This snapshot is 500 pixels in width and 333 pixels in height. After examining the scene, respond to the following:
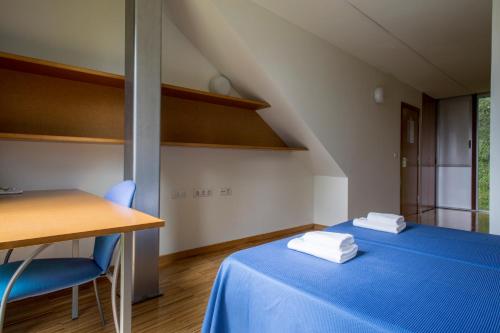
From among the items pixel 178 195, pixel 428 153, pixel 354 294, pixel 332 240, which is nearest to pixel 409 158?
pixel 428 153

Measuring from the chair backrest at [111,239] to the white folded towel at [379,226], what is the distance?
1.38 m

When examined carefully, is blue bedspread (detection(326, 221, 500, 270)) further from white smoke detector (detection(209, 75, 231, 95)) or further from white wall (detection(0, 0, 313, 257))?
white smoke detector (detection(209, 75, 231, 95))

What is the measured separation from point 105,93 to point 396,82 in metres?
4.26

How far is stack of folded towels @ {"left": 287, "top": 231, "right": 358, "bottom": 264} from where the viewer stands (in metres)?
1.26

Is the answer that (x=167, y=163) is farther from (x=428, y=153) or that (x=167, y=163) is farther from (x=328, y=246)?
(x=428, y=153)

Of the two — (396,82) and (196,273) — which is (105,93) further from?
(396,82)

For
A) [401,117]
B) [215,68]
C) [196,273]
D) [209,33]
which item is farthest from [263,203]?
[401,117]

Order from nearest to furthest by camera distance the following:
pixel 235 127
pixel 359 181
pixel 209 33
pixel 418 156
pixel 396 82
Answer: pixel 209 33
pixel 235 127
pixel 359 181
pixel 396 82
pixel 418 156

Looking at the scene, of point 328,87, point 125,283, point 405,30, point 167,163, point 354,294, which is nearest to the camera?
point 354,294

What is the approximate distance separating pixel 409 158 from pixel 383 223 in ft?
12.9

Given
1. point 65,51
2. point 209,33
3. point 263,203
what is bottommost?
point 263,203

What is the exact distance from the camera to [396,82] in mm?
4750

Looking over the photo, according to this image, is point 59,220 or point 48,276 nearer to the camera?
point 59,220

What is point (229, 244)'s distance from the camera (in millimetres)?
3275
